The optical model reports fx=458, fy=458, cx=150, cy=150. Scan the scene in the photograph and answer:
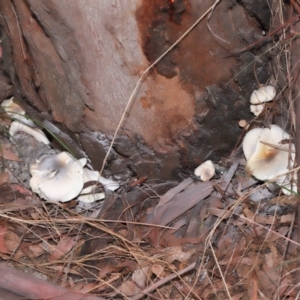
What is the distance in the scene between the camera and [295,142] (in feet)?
4.34

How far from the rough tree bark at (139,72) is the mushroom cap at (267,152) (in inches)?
2.4

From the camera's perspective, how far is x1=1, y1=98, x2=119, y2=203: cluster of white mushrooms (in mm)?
1408

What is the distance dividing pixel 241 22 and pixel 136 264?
28.9 inches

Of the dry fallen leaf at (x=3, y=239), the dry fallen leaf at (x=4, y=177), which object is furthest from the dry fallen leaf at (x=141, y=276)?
the dry fallen leaf at (x=4, y=177)

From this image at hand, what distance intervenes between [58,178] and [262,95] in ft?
2.18

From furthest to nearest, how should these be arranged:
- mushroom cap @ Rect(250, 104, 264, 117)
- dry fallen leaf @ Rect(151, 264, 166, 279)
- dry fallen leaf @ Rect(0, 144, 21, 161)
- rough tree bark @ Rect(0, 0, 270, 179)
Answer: dry fallen leaf @ Rect(0, 144, 21, 161)
mushroom cap @ Rect(250, 104, 264, 117)
dry fallen leaf @ Rect(151, 264, 166, 279)
rough tree bark @ Rect(0, 0, 270, 179)

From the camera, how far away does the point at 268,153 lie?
136 cm

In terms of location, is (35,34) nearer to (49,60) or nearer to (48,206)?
(49,60)

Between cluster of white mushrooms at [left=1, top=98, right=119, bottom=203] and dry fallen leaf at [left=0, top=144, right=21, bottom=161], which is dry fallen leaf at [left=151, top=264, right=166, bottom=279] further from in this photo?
dry fallen leaf at [left=0, top=144, right=21, bottom=161]

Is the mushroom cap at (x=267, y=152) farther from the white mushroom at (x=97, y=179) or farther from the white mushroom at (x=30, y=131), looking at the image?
the white mushroom at (x=30, y=131)

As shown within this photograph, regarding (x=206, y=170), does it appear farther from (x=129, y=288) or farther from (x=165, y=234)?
(x=129, y=288)

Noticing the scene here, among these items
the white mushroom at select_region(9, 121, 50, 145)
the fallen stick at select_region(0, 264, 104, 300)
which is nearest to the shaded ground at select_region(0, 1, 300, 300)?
the fallen stick at select_region(0, 264, 104, 300)

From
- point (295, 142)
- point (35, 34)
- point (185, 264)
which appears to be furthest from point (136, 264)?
point (35, 34)

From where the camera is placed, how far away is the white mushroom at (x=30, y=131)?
1.52 metres
